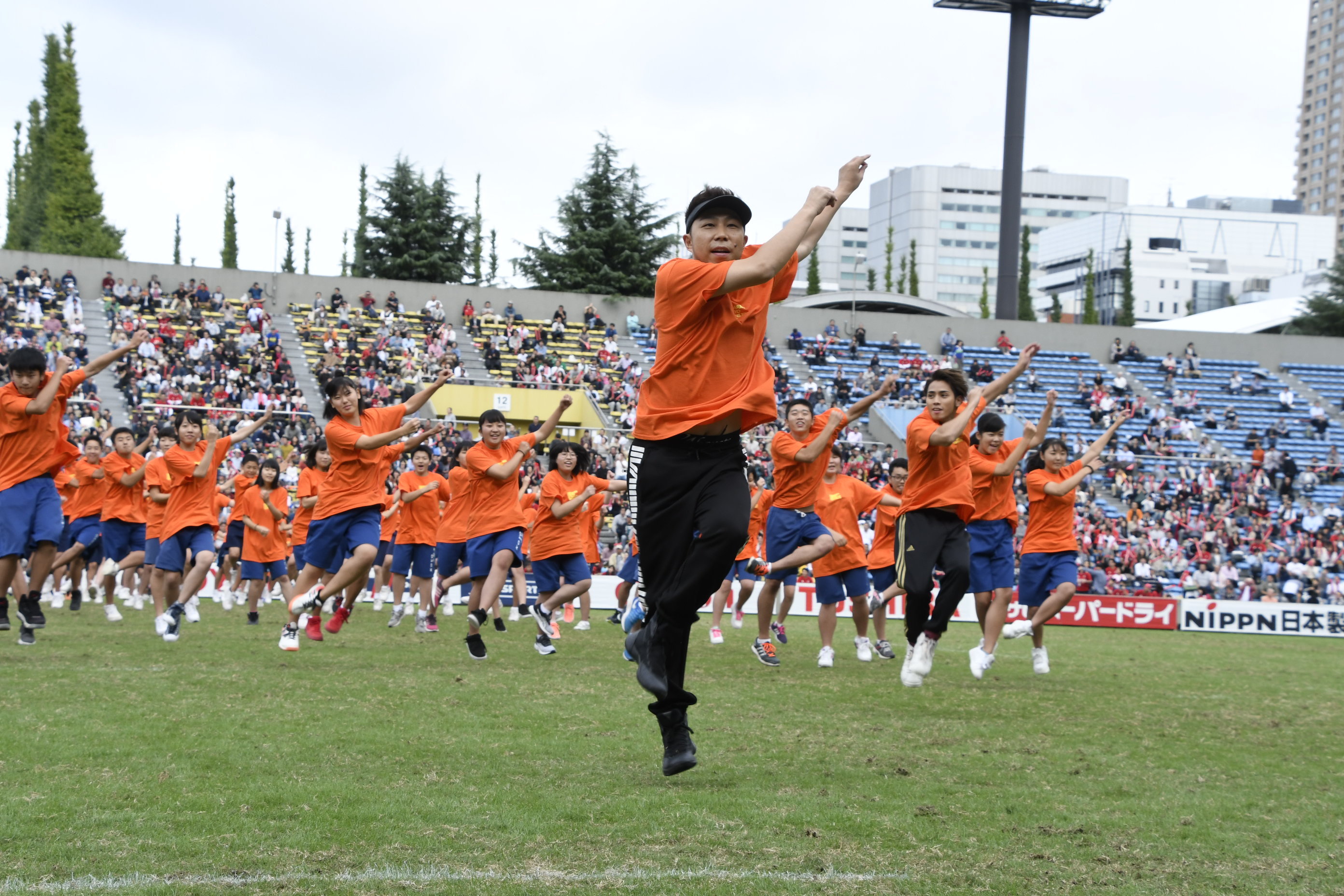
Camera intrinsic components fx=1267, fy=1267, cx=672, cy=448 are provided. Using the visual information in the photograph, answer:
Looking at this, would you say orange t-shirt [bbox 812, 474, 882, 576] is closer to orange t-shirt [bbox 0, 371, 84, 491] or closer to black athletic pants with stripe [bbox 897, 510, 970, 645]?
black athletic pants with stripe [bbox 897, 510, 970, 645]

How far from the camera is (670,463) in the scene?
550cm

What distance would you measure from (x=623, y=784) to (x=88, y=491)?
37.7 feet

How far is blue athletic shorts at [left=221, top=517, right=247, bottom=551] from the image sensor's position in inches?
719

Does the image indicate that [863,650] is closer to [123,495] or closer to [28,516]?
→ [28,516]

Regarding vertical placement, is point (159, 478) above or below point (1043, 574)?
above

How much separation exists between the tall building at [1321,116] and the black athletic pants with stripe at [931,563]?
174m

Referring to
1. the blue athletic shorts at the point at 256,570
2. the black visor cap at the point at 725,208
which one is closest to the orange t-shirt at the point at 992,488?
the black visor cap at the point at 725,208

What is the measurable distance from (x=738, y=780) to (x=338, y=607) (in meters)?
6.95

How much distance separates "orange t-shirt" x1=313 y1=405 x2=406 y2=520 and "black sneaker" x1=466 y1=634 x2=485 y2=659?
71.4 inches

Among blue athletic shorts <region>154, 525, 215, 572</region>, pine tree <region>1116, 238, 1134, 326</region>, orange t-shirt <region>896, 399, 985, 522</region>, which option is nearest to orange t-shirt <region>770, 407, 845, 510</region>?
orange t-shirt <region>896, 399, 985, 522</region>

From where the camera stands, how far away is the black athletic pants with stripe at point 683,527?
17.9ft

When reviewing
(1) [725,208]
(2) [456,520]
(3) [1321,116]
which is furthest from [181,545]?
(3) [1321,116]

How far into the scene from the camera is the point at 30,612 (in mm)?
11383

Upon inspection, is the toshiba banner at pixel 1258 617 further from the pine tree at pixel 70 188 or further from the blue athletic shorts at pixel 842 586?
the pine tree at pixel 70 188
